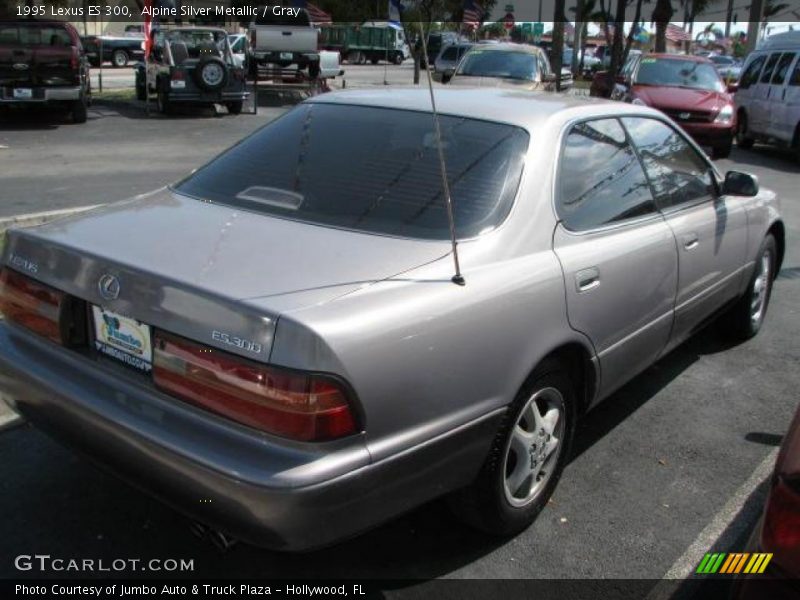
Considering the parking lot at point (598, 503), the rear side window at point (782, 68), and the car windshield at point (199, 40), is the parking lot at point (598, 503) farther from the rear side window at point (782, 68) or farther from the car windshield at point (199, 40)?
the car windshield at point (199, 40)

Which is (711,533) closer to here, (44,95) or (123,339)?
(123,339)

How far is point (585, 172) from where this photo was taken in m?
3.35

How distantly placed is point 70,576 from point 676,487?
246cm

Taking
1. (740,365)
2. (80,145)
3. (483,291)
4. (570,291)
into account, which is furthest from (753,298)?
(80,145)

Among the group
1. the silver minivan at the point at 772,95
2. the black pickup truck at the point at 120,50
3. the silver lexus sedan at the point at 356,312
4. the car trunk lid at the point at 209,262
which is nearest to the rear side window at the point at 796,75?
the silver minivan at the point at 772,95

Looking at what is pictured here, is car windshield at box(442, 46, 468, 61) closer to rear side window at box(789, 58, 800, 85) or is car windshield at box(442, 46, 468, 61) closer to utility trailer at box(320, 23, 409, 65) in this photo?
rear side window at box(789, 58, 800, 85)

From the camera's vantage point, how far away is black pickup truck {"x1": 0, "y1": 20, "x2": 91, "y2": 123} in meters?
13.5

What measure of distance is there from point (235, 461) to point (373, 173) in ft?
4.42

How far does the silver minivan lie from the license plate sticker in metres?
14.2

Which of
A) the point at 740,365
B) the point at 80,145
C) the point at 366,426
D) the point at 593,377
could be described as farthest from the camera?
the point at 80,145

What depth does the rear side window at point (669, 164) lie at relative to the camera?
12.7ft

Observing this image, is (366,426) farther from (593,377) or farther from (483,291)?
(593,377)

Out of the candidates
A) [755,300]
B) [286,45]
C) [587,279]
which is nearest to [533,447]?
[587,279]

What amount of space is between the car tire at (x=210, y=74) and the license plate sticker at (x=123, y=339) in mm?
14073
